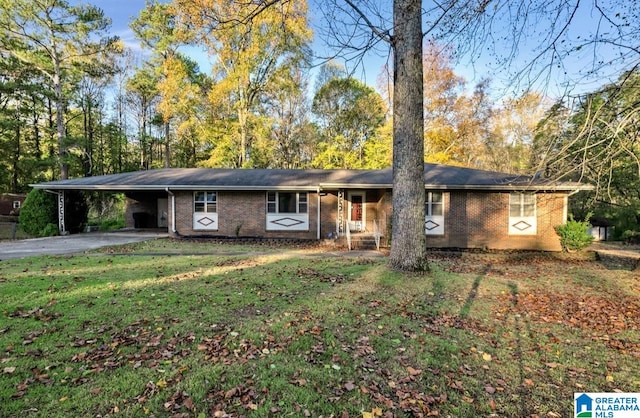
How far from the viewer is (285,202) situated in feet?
51.4

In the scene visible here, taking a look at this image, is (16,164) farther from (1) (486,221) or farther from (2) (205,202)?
(1) (486,221)

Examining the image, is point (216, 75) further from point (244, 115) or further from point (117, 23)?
point (117, 23)

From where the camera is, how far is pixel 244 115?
76.6 feet

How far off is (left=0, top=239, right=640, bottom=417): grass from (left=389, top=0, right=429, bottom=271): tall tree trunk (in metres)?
0.70

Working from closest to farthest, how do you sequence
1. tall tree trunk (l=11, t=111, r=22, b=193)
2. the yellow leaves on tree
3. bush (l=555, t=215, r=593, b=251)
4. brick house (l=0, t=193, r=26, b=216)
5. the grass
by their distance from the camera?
the grass < bush (l=555, t=215, r=593, b=251) < the yellow leaves on tree < brick house (l=0, t=193, r=26, b=216) < tall tree trunk (l=11, t=111, r=22, b=193)

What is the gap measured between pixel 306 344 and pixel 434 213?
11.6 m

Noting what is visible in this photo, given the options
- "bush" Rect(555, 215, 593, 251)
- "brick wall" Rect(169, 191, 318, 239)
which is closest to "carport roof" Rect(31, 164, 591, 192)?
"brick wall" Rect(169, 191, 318, 239)

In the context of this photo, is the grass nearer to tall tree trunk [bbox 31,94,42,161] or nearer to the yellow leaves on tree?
the yellow leaves on tree

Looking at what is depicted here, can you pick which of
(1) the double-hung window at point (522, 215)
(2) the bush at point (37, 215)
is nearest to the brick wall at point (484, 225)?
(1) the double-hung window at point (522, 215)

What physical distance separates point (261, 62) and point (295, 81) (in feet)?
8.77

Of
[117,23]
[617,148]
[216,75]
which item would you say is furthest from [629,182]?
[117,23]

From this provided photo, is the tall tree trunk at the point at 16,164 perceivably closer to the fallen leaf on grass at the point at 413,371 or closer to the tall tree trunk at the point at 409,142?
the tall tree trunk at the point at 409,142

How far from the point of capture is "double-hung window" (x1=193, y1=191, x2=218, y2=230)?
15750mm

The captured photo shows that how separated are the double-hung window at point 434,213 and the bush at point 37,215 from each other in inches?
705
